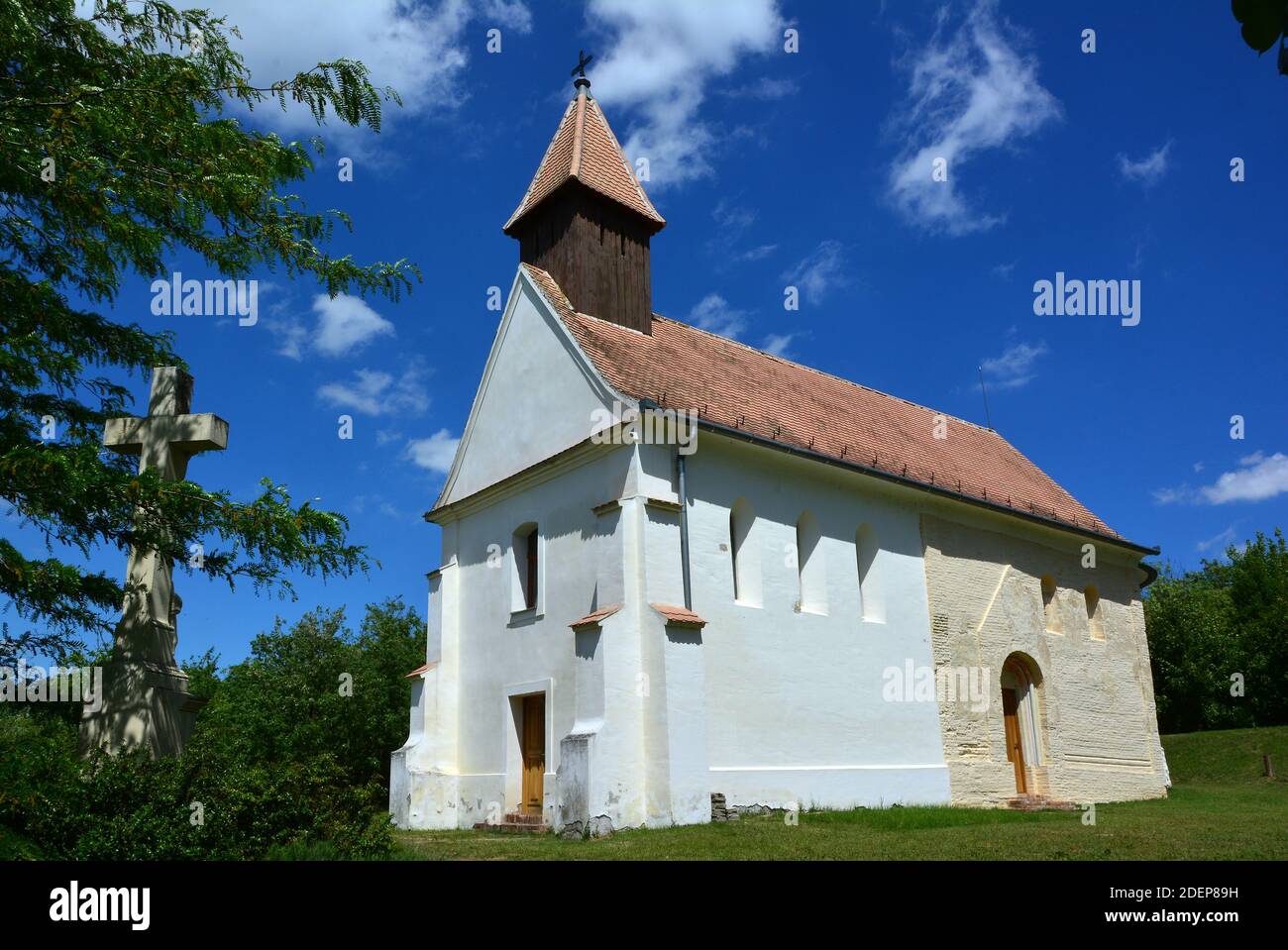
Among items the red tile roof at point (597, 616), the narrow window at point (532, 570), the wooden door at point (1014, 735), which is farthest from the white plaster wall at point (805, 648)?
the narrow window at point (532, 570)

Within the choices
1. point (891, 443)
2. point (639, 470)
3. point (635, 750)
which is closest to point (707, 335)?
point (891, 443)

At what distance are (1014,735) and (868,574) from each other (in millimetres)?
5969

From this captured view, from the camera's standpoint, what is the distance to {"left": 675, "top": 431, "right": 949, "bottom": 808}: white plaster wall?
16234 mm

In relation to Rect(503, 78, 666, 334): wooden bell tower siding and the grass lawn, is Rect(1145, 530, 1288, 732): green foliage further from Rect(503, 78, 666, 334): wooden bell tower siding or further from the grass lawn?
Rect(503, 78, 666, 334): wooden bell tower siding

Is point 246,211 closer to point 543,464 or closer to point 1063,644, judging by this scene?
point 543,464

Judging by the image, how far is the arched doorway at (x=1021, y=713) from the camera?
71.4ft

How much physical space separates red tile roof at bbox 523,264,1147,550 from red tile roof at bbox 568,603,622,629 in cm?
373

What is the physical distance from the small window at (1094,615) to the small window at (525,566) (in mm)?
15048

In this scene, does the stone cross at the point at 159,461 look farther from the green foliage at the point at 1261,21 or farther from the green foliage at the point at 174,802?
the green foliage at the point at 1261,21

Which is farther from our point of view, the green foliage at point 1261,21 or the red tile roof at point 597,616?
the red tile roof at point 597,616

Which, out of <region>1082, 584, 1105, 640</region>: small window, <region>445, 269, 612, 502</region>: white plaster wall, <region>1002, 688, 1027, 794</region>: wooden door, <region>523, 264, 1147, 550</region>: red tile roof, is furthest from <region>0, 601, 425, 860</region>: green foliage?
<region>1082, 584, 1105, 640</region>: small window

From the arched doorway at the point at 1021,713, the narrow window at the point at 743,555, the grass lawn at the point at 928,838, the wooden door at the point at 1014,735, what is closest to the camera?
the grass lawn at the point at 928,838

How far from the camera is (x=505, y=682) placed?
59.9 ft

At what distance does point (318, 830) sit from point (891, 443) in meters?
17.0
